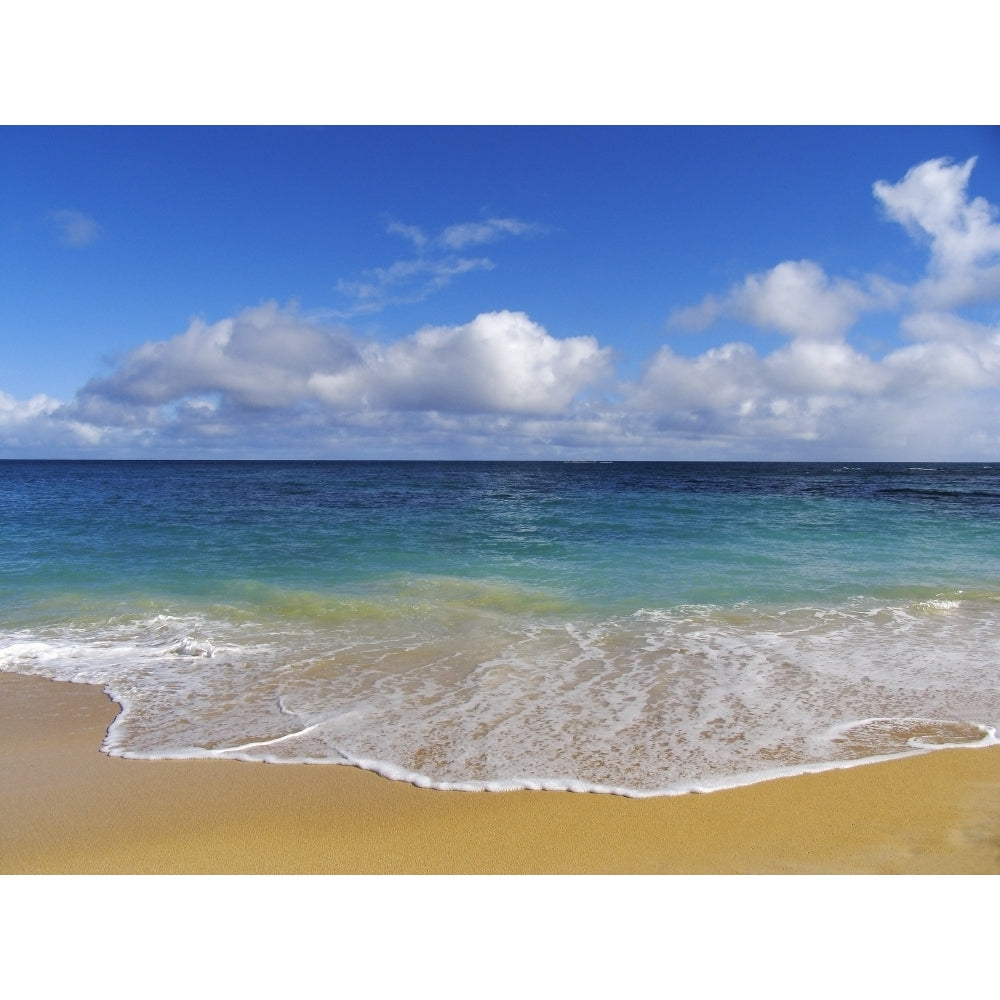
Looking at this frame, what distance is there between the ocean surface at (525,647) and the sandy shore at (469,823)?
11.6 inches

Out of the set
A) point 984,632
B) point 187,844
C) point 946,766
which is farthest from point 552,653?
point 984,632

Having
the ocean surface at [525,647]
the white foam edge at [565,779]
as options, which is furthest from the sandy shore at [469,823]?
the ocean surface at [525,647]

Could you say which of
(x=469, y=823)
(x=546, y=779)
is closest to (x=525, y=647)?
(x=546, y=779)

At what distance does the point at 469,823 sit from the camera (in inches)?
151

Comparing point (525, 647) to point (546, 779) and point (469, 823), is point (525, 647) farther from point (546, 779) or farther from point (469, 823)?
point (469, 823)

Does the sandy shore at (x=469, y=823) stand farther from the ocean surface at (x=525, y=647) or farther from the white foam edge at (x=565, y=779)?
the ocean surface at (x=525, y=647)

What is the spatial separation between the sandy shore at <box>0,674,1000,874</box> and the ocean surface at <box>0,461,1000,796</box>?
0.97 feet

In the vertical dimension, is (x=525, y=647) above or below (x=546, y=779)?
above

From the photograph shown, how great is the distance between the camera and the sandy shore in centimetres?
343

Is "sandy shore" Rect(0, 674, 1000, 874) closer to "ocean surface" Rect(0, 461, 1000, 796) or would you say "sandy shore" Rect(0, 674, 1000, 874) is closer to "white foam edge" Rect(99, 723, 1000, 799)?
"white foam edge" Rect(99, 723, 1000, 799)

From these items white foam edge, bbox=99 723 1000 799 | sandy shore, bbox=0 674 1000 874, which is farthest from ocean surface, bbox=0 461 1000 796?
sandy shore, bbox=0 674 1000 874

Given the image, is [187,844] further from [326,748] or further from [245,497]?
→ [245,497]

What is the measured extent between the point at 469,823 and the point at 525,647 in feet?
13.7

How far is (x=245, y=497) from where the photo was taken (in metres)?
34.0
